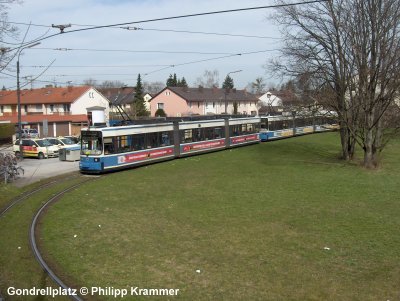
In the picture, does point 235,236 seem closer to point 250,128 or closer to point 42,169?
point 42,169

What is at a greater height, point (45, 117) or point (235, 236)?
point (45, 117)

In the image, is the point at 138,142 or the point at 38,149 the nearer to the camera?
the point at 138,142

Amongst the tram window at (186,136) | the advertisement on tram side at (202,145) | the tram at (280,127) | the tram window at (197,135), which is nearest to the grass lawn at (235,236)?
the tram window at (186,136)

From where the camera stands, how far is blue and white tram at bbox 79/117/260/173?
79.8ft

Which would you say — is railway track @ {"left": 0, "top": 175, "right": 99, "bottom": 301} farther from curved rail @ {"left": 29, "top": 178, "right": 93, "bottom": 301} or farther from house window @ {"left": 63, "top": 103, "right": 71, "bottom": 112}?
house window @ {"left": 63, "top": 103, "right": 71, "bottom": 112}

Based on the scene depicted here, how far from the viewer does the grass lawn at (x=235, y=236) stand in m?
8.70

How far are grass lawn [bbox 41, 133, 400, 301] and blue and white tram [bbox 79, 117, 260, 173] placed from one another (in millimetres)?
2930

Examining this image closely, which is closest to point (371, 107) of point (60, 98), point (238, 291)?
point (238, 291)

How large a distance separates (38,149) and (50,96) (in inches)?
1482

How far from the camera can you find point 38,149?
Answer: 34750 mm

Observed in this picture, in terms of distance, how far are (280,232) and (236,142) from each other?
1109 inches

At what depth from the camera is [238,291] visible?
326 inches

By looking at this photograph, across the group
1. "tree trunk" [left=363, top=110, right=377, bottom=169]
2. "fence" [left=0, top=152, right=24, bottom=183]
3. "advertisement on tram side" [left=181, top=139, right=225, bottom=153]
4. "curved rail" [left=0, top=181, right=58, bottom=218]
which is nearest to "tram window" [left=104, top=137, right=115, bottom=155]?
"curved rail" [left=0, top=181, right=58, bottom=218]

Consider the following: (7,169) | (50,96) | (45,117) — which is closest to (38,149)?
(7,169)
